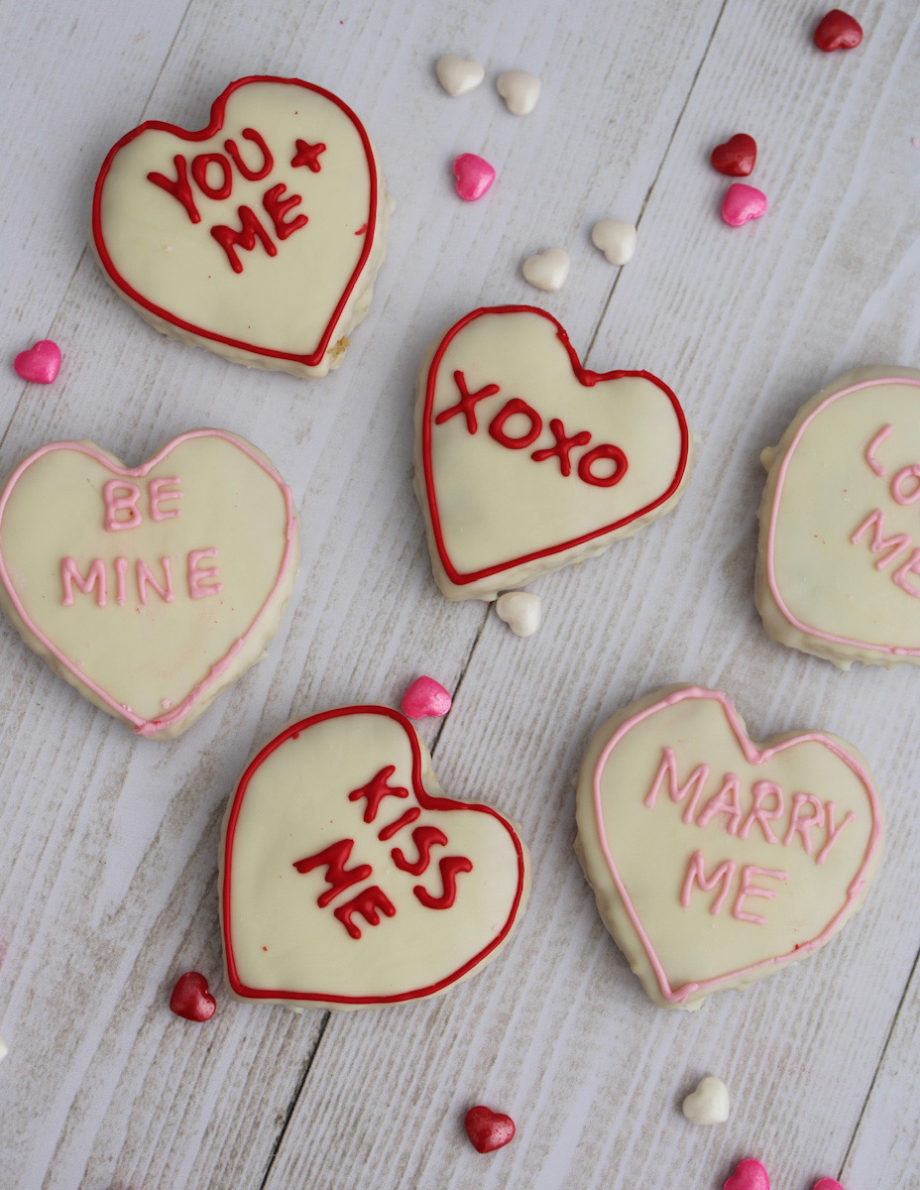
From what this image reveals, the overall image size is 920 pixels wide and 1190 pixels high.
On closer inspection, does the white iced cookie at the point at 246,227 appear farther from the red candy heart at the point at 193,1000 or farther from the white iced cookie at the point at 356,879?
the red candy heart at the point at 193,1000

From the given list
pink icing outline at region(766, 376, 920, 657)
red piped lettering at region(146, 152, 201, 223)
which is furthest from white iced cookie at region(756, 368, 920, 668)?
red piped lettering at region(146, 152, 201, 223)

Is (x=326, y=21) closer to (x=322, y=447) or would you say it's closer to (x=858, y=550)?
(x=322, y=447)

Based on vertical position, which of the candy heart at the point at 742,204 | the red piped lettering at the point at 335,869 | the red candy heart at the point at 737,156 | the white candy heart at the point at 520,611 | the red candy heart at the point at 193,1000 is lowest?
the red candy heart at the point at 193,1000

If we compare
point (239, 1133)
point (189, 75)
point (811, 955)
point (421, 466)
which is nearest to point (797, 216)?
point (421, 466)

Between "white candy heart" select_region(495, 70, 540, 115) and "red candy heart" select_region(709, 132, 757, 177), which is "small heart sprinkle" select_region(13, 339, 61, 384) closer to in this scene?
"white candy heart" select_region(495, 70, 540, 115)

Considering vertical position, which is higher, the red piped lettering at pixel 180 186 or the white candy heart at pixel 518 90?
the white candy heart at pixel 518 90

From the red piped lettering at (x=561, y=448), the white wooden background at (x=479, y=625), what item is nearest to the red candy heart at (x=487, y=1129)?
the white wooden background at (x=479, y=625)
